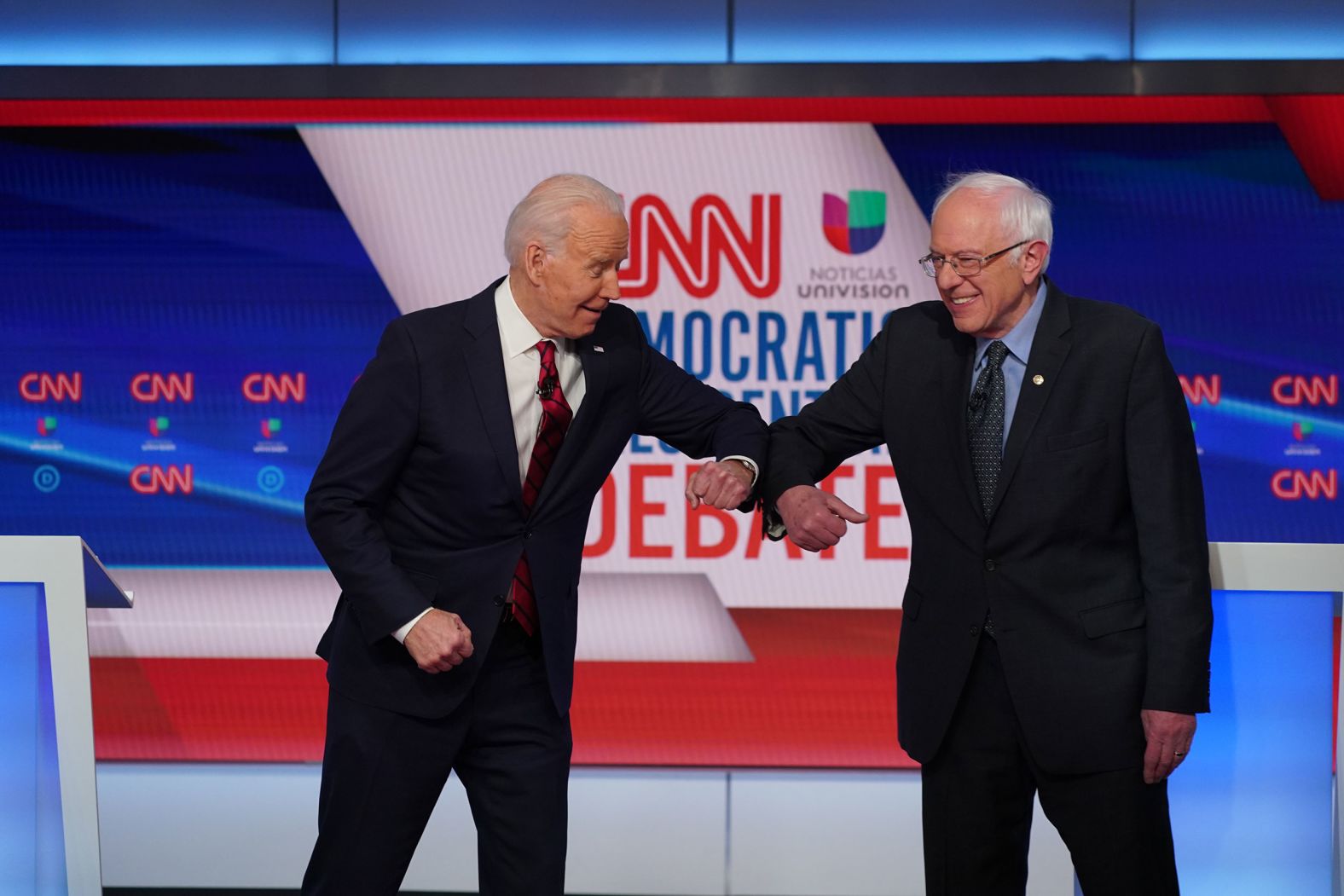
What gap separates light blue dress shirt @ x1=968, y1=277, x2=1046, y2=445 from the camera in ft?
6.95

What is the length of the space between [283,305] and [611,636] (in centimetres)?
144

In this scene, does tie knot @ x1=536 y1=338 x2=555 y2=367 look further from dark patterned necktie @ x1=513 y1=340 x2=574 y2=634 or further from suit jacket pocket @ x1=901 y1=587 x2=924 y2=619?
suit jacket pocket @ x1=901 y1=587 x2=924 y2=619

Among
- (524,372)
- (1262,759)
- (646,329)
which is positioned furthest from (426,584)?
(646,329)

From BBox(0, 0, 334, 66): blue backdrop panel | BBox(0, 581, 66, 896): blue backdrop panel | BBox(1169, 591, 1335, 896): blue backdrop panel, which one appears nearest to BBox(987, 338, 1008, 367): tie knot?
BBox(1169, 591, 1335, 896): blue backdrop panel

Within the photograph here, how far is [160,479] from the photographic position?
422 cm

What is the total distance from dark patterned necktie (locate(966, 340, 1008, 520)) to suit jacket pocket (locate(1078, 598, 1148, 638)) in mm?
215

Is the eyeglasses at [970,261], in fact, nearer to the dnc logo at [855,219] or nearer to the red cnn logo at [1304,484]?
the dnc logo at [855,219]

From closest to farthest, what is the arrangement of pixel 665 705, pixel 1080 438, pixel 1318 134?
1. pixel 1080 438
2. pixel 1318 134
3. pixel 665 705

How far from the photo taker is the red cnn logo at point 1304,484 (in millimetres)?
4047

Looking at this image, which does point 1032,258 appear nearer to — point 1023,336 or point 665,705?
point 1023,336

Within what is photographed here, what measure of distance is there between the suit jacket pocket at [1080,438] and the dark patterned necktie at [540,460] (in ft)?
2.55

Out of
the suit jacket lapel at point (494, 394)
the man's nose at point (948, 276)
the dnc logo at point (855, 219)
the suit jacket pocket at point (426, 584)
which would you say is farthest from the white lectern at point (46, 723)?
the dnc logo at point (855, 219)

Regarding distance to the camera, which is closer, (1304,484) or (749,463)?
(749,463)

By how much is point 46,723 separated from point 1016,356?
1730 millimetres
